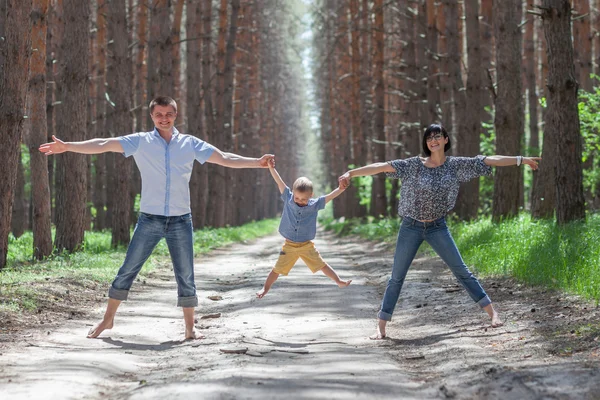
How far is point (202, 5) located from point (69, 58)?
65.5 ft

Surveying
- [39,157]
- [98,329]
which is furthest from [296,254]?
[39,157]

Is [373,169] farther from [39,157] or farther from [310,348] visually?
[39,157]

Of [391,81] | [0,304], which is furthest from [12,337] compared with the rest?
[391,81]

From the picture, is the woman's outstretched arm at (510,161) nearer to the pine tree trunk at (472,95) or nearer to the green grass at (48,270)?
the green grass at (48,270)

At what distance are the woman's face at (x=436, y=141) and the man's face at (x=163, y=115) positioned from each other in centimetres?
237

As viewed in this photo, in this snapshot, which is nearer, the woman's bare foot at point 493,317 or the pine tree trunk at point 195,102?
the woman's bare foot at point 493,317

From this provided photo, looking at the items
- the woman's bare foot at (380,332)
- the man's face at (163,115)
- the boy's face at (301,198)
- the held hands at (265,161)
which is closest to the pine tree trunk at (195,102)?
the boy's face at (301,198)

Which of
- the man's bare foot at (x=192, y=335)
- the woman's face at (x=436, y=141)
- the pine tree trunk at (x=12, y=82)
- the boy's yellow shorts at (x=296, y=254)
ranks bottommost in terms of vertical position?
the man's bare foot at (x=192, y=335)

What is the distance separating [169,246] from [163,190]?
53 cm

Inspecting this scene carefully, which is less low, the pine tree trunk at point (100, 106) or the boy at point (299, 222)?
the pine tree trunk at point (100, 106)

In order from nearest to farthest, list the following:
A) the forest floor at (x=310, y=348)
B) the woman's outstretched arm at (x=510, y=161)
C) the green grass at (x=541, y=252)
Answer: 1. the forest floor at (x=310, y=348)
2. the woman's outstretched arm at (x=510, y=161)
3. the green grass at (x=541, y=252)

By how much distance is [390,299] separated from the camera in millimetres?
8109

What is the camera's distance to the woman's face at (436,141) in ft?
26.1

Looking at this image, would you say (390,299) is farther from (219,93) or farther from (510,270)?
(219,93)
